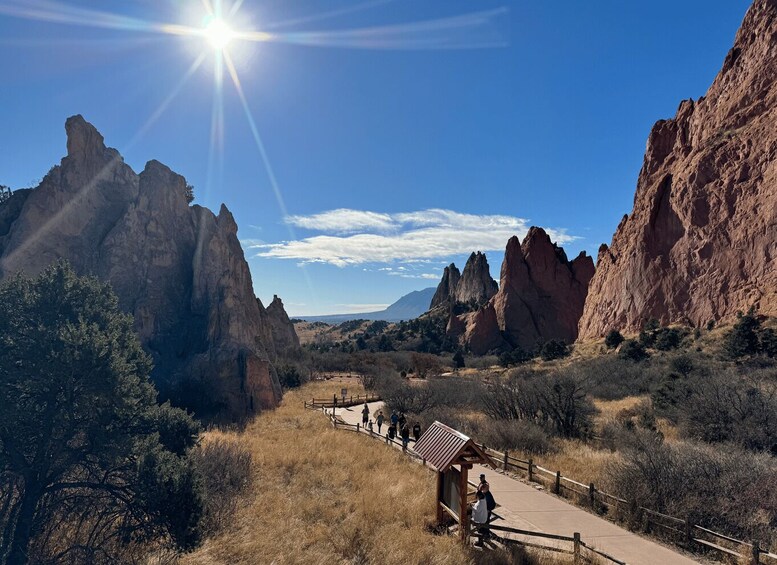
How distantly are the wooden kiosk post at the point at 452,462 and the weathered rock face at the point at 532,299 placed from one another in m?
65.6

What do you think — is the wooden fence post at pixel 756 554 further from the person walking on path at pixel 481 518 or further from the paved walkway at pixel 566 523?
the person walking on path at pixel 481 518

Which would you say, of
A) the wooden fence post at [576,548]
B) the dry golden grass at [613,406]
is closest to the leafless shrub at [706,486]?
the wooden fence post at [576,548]

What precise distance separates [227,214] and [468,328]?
53.7m

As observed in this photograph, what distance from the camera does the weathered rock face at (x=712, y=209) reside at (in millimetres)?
39812

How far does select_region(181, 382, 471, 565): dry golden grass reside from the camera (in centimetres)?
930

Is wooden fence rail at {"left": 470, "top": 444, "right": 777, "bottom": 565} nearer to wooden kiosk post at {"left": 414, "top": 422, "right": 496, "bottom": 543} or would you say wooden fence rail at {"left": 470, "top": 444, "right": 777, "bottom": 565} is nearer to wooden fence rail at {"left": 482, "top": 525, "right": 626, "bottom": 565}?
wooden fence rail at {"left": 482, "top": 525, "right": 626, "bottom": 565}

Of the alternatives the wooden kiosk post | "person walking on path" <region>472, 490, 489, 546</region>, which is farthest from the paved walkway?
the wooden kiosk post

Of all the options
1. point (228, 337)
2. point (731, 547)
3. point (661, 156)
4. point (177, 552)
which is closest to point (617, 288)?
point (661, 156)

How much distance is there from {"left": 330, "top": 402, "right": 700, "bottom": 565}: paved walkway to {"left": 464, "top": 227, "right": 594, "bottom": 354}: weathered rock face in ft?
206

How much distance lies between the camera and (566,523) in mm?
10633

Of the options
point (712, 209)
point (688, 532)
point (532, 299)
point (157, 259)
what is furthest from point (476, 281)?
point (688, 532)

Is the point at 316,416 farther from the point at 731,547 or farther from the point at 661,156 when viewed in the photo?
the point at 661,156

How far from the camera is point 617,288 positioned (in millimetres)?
56688

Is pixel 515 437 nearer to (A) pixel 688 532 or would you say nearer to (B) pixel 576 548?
(A) pixel 688 532
